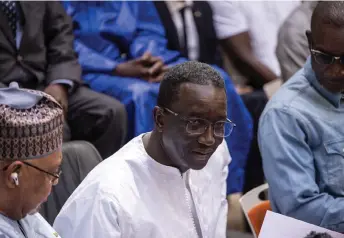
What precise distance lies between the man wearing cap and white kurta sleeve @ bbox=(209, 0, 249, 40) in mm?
2693

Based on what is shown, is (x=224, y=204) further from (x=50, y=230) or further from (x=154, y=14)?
(x=154, y=14)

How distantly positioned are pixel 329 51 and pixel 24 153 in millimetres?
1312

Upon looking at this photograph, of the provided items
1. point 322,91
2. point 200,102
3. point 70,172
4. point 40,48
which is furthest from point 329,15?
point 40,48

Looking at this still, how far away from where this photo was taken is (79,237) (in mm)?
2182

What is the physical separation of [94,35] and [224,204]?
1619 millimetres

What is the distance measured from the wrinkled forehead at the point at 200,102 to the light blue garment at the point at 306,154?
411mm

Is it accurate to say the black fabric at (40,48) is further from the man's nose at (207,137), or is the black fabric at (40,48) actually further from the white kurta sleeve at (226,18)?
the man's nose at (207,137)

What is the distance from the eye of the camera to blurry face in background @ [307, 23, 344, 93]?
261cm

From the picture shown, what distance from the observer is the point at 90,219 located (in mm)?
2152

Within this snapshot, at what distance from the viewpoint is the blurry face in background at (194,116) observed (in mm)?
2270

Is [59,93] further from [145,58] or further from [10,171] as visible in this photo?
[10,171]

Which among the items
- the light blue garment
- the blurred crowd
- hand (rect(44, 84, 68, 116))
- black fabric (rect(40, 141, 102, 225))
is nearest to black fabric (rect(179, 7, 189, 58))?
the blurred crowd

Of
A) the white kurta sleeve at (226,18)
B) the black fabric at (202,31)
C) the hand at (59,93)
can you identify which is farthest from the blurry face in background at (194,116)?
the white kurta sleeve at (226,18)

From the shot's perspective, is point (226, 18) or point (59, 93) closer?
point (59, 93)
